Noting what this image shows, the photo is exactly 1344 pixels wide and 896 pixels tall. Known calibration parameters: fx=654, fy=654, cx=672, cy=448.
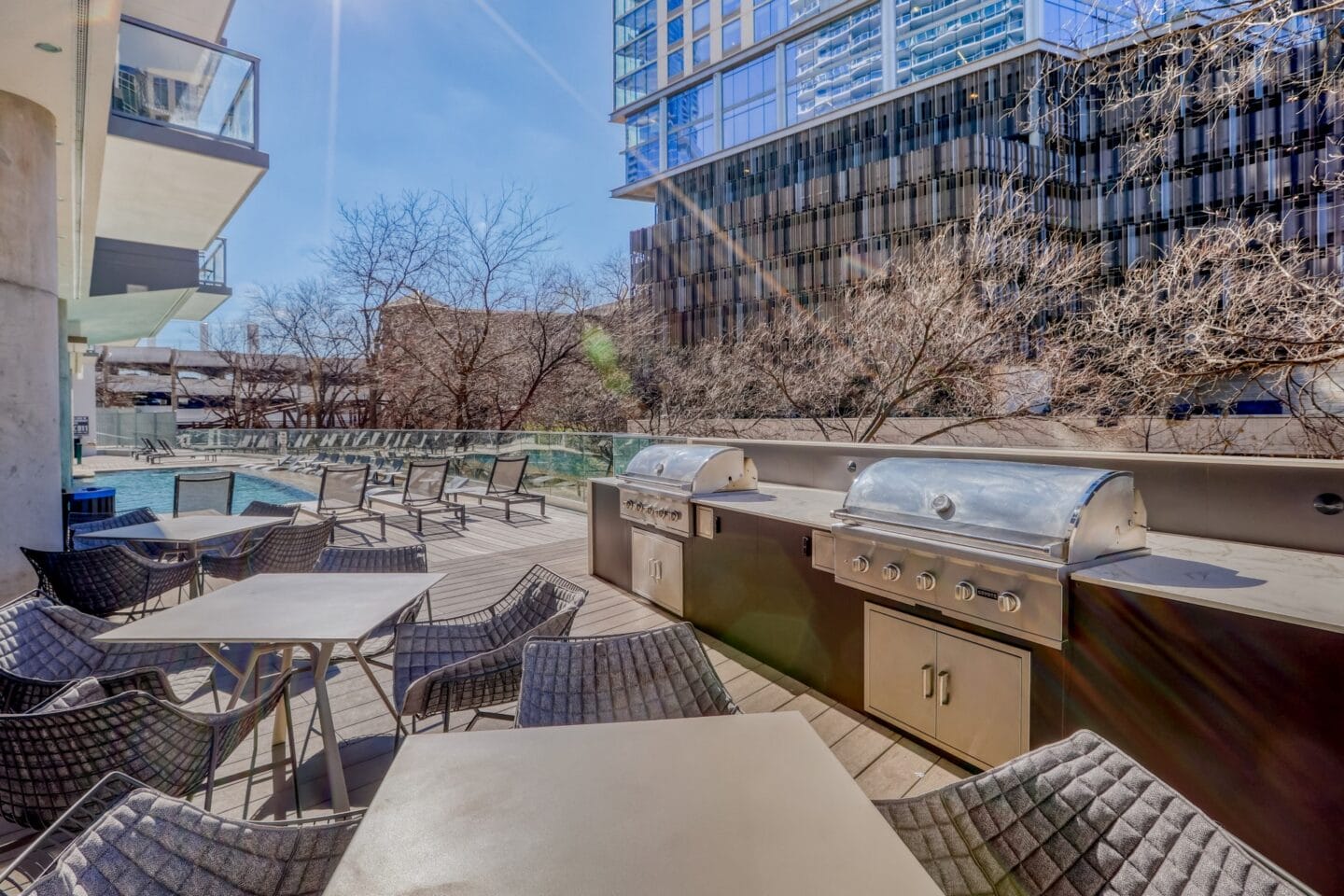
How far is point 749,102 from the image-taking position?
121ft

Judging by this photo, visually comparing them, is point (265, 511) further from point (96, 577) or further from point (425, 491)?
point (425, 491)

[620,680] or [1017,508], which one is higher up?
[1017,508]

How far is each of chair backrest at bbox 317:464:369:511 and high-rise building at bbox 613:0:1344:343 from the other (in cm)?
1404

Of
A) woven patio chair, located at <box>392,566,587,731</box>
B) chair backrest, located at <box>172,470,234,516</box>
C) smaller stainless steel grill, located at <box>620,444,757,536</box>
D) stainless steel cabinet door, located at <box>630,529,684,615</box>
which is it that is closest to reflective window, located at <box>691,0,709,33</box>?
chair backrest, located at <box>172,470,234,516</box>

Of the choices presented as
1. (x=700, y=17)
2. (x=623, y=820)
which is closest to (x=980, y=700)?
(x=623, y=820)

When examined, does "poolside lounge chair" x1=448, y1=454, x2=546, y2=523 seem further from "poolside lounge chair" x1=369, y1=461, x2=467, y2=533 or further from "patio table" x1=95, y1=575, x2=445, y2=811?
"patio table" x1=95, y1=575, x2=445, y2=811

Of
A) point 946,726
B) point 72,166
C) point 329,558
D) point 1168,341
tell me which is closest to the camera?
point 946,726

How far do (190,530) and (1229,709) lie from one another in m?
5.47

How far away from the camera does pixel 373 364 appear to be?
16.3 m

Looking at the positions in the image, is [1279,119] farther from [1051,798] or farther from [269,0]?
[1051,798]

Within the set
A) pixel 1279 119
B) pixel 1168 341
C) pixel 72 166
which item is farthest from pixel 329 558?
pixel 1279 119

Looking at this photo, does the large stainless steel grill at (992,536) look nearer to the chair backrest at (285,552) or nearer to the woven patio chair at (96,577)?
the chair backrest at (285,552)

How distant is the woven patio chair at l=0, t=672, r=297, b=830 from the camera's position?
158 centimetres

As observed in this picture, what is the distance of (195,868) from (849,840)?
1.09m
